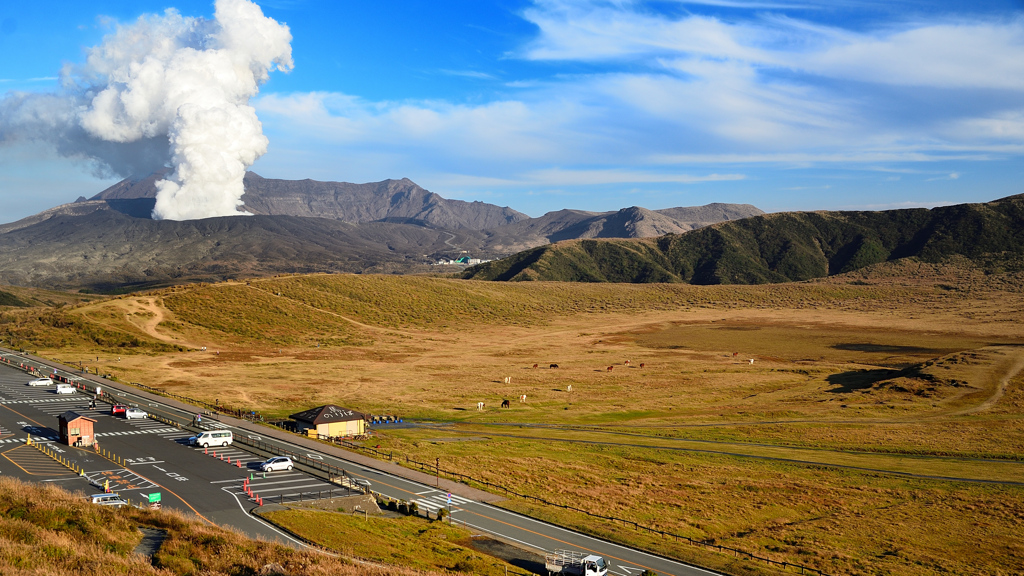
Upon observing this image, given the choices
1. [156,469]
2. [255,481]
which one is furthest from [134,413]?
[255,481]

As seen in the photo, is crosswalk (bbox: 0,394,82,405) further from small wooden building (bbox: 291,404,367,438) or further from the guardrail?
the guardrail

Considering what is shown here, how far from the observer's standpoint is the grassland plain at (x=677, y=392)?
39469 millimetres

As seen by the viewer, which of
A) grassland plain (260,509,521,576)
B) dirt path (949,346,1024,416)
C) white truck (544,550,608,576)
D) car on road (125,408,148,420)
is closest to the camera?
grassland plain (260,509,521,576)

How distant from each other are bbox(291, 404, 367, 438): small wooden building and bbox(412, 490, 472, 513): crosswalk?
19578 millimetres

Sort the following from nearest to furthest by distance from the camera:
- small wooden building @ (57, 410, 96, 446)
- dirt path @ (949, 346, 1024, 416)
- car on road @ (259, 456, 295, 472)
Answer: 1. car on road @ (259, 456, 295, 472)
2. small wooden building @ (57, 410, 96, 446)
3. dirt path @ (949, 346, 1024, 416)

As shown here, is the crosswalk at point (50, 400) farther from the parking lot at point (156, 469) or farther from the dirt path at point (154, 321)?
the dirt path at point (154, 321)

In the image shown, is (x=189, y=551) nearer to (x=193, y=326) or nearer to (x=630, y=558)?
(x=630, y=558)

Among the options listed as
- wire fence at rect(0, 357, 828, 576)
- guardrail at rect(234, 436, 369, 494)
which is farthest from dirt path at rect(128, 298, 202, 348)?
guardrail at rect(234, 436, 369, 494)

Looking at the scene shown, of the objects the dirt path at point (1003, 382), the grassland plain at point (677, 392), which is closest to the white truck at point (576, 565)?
the grassland plain at point (677, 392)

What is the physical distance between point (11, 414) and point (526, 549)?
2000 inches

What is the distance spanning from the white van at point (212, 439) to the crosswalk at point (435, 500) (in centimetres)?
1829

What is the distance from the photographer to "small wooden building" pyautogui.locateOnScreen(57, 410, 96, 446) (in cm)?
4647

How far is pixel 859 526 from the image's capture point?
125 ft

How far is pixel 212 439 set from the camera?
47875mm
